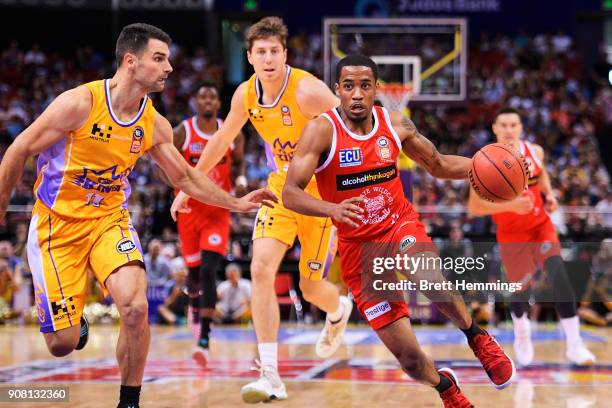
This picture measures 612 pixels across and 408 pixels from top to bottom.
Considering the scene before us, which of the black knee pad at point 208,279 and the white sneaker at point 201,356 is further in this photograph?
the black knee pad at point 208,279

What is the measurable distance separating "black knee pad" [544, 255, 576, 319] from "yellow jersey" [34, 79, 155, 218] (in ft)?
14.1

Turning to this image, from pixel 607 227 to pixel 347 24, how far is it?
5.71 m

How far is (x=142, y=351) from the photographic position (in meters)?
4.72

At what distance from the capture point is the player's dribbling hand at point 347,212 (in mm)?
4328

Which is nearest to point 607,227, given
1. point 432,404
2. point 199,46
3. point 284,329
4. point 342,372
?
point 284,329

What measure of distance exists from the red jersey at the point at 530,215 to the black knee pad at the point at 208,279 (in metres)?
2.75

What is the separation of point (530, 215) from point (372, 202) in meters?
3.47

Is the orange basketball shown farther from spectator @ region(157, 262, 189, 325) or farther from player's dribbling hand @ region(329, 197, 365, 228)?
spectator @ region(157, 262, 189, 325)

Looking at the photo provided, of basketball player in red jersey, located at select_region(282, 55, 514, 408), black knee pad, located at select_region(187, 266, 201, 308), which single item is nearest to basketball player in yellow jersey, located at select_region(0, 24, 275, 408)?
basketball player in red jersey, located at select_region(282, 55, 514, 408)

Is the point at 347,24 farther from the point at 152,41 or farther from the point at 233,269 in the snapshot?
the point at 152,41

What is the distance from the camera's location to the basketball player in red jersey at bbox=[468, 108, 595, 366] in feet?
25.0

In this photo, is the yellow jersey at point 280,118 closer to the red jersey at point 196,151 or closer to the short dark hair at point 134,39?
the short dark hair at point 134,39

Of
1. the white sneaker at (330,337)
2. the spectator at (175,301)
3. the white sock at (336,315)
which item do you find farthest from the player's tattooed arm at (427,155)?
the spectator at (175,301)

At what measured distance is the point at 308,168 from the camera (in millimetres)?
4719
